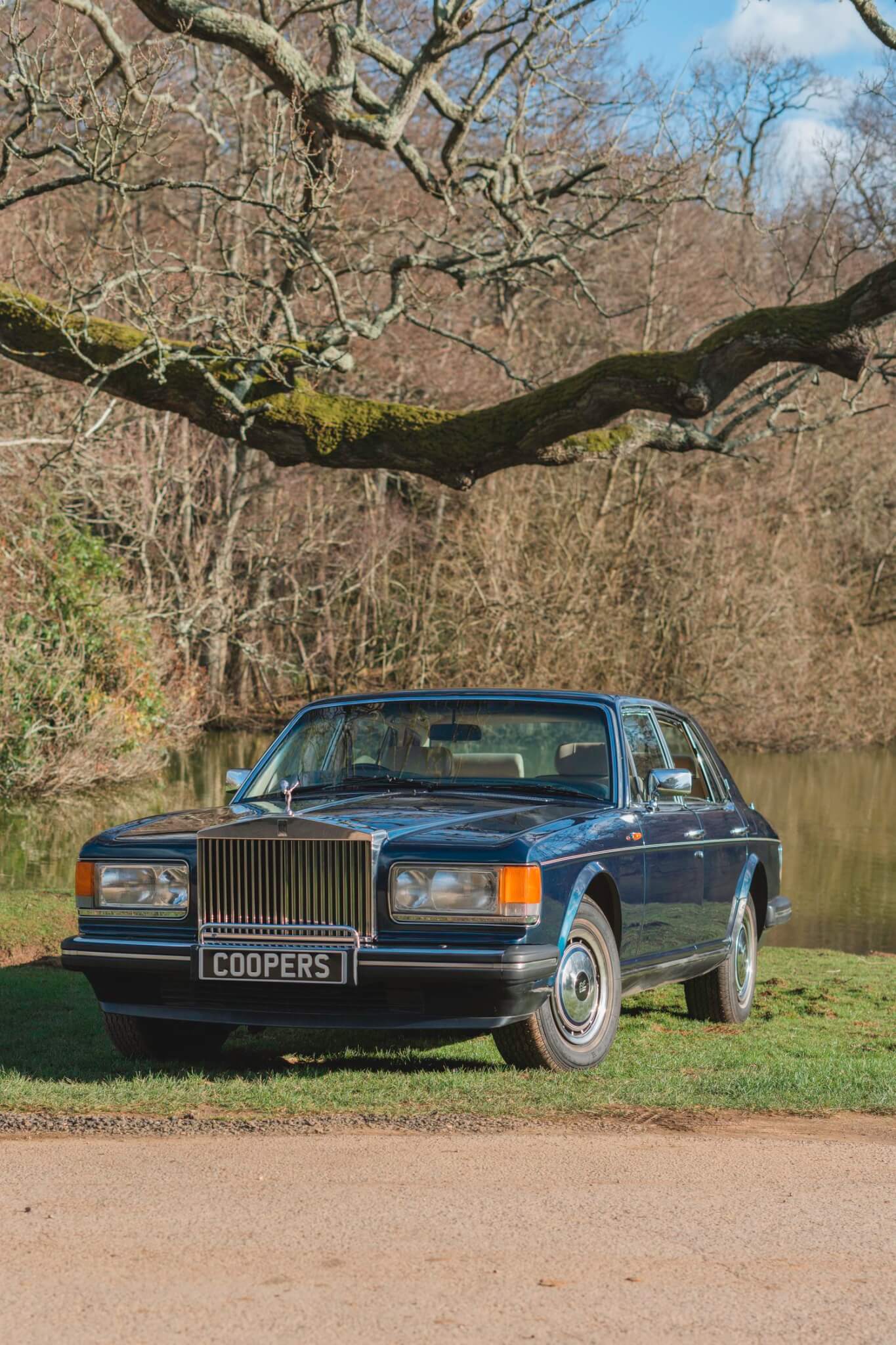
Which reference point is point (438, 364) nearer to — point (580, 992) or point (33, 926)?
→ point (33, 926)

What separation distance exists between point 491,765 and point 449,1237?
3615 millimetres

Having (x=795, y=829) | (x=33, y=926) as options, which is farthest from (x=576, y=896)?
(x=795, y=829)

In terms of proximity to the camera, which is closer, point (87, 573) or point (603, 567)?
point (87, 573)

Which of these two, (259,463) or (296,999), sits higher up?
(259,463)

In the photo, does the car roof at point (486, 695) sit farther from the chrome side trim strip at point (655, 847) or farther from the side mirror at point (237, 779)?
the chrome side trim strip at point (655, 847)

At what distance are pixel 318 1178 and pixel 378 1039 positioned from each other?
9.65 feet

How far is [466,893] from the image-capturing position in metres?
6.79

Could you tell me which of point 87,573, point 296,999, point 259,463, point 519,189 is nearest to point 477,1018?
point 296,999

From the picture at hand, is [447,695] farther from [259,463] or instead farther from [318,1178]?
[259,463]

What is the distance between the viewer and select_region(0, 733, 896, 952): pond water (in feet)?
56.0

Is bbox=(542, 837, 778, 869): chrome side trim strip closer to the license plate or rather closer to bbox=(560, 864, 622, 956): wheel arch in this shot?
bbox=(560, 864, 622, 956): wheel arch

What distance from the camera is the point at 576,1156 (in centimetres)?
590

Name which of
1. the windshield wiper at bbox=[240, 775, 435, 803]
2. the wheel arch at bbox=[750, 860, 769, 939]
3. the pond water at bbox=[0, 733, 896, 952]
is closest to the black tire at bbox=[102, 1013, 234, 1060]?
the windshield wiper at bbox=[240, 775, 435, 803]

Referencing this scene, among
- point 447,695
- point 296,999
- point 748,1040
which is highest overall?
point 447,695
